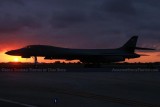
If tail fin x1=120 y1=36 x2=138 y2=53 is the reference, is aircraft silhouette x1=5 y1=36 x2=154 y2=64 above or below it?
below

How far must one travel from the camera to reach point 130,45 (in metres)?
65.2

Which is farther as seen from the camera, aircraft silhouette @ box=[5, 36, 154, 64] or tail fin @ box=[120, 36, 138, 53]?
tail fin @ box=[120, 36, 138, 53]

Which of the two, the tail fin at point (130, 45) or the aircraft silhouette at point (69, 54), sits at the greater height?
the tail fin at point (130, 45)

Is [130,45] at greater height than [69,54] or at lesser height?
greater

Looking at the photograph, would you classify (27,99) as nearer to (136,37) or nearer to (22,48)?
(22,48)

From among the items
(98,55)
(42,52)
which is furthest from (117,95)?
(98,55)

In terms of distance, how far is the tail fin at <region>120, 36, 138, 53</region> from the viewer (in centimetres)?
6406

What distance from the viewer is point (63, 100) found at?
13.1 metres

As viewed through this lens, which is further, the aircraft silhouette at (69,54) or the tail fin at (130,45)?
the tail fin at (130,45)

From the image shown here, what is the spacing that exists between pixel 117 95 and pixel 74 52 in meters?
38.0

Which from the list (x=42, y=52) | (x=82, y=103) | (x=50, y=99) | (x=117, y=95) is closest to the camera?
(x=82, y=103)

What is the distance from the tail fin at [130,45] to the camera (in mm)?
64062

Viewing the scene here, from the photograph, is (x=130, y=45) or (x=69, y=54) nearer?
(x=69, y=54)

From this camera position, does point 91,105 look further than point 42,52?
No
